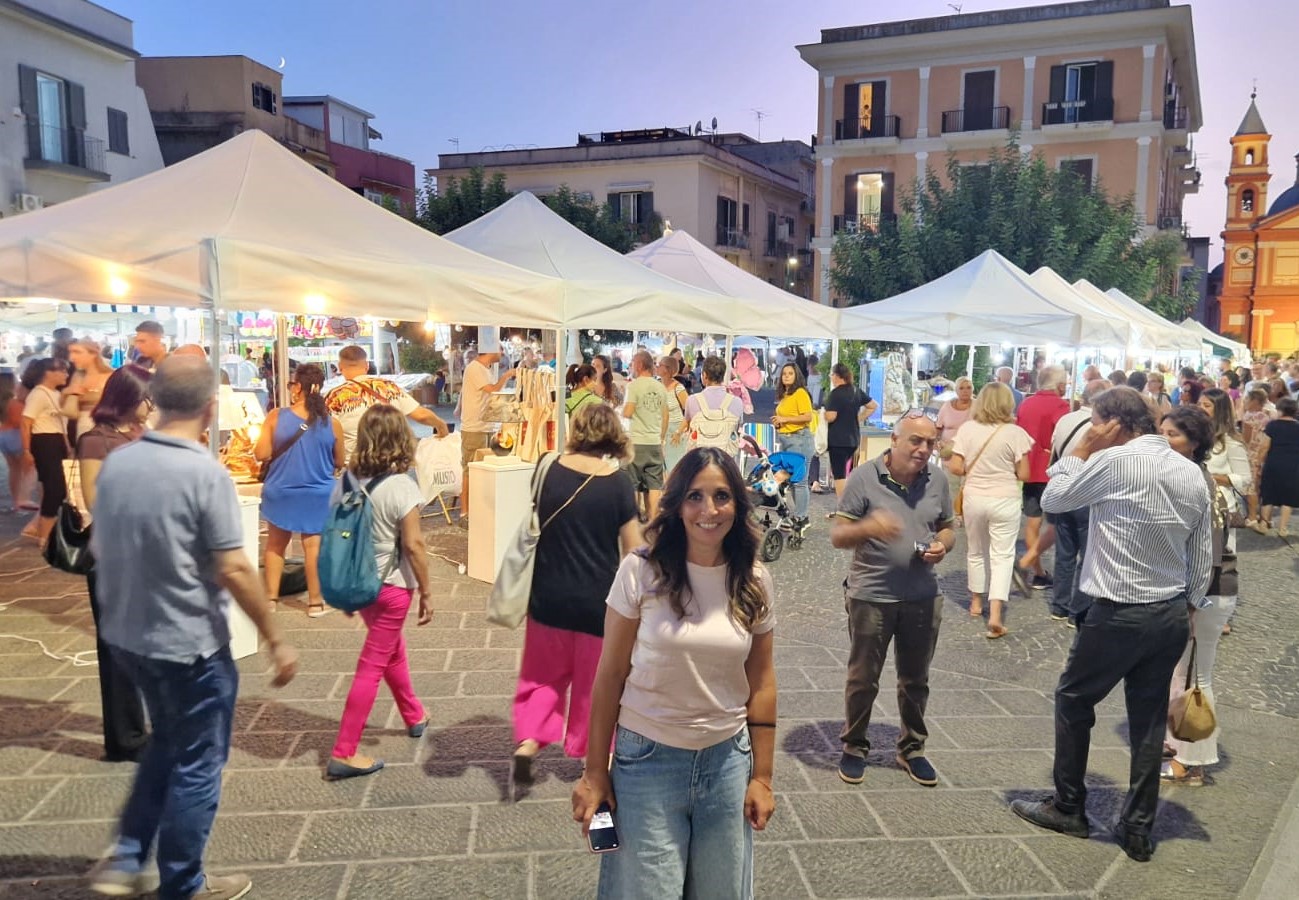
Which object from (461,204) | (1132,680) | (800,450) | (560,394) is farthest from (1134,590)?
(461,204)

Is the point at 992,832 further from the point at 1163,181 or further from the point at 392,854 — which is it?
the point at 1163,181

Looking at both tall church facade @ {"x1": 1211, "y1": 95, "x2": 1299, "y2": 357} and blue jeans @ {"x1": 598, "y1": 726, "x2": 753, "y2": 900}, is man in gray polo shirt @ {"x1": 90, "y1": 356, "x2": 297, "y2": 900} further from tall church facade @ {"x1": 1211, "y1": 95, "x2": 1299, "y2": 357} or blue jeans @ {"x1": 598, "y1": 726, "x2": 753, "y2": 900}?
tall church facade @ {"x1": 1211, "y1": 95, "x2": 1299, "y2": 357}

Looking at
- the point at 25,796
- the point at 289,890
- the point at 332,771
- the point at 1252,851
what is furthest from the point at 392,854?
the point at 1252,851

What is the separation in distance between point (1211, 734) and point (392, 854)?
325 centimetres

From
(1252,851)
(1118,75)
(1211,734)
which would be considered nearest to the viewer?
(1252,851)

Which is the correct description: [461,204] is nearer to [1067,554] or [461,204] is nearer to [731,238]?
[731,238]

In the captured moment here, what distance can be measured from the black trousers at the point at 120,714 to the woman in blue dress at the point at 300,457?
174 centimetres

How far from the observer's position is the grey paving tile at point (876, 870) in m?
3.18

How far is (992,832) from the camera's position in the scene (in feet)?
11.8

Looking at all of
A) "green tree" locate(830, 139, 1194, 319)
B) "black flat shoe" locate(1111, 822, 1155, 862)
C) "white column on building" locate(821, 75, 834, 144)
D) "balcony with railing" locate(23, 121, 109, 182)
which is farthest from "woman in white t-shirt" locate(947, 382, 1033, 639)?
"white column on building" locate(821, 75, 834, 144)

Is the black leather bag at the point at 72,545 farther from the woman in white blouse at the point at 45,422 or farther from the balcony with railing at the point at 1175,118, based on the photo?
the balcony with railing at the point at 1175,118

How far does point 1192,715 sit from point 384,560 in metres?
3.29

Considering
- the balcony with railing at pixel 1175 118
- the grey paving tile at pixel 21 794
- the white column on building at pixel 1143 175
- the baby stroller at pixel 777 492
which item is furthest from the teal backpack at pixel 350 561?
the balcony with railing at pixel 1175 118

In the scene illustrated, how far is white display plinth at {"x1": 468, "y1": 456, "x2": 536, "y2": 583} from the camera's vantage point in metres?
6.92
